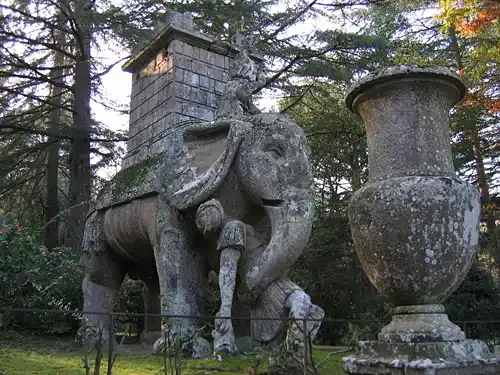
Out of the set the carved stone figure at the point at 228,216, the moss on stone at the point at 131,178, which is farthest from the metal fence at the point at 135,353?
the moss on stone at the point at 131,178

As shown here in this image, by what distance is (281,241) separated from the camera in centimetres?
482

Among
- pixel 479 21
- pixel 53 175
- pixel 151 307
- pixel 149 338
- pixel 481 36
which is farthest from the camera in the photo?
pixel 53 175

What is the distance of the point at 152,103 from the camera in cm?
685

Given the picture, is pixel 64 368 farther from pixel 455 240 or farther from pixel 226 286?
pixel 455 240

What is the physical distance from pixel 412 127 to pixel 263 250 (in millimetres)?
1905

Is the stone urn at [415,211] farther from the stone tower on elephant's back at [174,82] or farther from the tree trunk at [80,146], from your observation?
the tree trunk at [80,146]

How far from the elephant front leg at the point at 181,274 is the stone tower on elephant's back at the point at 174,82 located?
1.17 meters

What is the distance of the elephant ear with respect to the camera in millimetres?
5211

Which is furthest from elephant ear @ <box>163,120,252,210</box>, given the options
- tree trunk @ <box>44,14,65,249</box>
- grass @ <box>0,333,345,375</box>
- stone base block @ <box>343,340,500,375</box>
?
tree trunk @ <box>44,14,65,249</box>

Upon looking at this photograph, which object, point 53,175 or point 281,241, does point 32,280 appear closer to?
point 281,241

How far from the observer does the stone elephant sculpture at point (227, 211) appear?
4.81 metres

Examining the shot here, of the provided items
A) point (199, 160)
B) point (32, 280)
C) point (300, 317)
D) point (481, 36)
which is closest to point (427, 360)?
point (300, 317)

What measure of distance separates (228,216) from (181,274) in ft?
2.51

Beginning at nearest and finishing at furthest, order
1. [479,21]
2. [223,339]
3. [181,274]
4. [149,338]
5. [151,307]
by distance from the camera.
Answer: [223,339]
[181,274]
[149,338]
[151,307]
[479,21]
